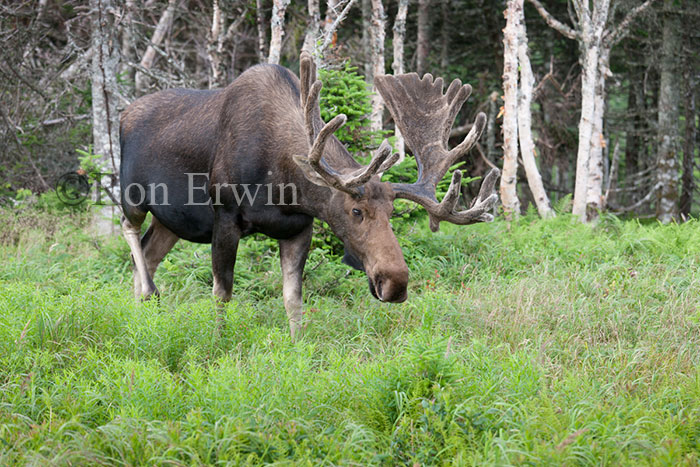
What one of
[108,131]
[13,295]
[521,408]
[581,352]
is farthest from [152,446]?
[108,131]

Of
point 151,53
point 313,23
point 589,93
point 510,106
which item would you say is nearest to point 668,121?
point 589,93

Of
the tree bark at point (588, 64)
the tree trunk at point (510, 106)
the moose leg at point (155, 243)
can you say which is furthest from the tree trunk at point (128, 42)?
the tree bark at point (588, 64)

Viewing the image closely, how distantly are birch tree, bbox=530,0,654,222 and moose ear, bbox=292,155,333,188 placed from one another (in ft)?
23.4

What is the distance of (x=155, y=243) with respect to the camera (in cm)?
733

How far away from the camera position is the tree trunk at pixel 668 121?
1334 cm

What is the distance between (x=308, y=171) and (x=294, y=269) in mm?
1160

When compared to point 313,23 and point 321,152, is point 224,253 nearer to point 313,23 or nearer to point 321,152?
point 321,152

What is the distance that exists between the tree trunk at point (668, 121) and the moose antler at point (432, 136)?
8.95 metres

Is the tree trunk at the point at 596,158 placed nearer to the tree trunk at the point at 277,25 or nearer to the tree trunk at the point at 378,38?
the tree trunk at the point at 378,38

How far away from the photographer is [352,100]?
303 inches

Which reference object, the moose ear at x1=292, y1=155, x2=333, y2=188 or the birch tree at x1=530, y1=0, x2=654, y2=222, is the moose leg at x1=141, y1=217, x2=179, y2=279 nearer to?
the moose ear at x1=292, y1=155, x2=333, y2=188

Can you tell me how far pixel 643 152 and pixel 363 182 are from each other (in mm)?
16972

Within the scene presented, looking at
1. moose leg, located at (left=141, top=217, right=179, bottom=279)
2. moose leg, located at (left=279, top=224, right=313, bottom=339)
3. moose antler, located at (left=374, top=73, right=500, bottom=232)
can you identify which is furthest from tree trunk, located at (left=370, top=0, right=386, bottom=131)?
moose leg, located at (left=279, top=224, right=313, bottom=339)

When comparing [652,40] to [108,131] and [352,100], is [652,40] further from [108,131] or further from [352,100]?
[108,131]
